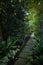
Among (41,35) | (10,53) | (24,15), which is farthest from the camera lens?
(24,15)

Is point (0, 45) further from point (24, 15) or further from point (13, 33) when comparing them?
point (24, 15)

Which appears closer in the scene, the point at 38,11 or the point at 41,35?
the point at 41,35

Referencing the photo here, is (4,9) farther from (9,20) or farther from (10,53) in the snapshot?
(10,53)

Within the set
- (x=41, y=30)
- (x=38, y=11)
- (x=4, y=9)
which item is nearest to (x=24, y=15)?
(x=4, y=9)

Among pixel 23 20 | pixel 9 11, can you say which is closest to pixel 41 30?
pixel 9 11

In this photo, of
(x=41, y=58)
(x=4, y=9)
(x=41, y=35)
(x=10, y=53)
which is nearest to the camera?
(x=41, y=58)

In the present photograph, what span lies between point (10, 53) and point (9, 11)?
6.35 ft

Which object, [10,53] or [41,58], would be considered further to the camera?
[10,53]

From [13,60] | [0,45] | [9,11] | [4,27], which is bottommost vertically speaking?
[13,60]

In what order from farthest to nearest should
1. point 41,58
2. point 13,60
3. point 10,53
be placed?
point 13,60
point 10,53
point 41,58

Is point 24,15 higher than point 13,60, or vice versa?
point 24,15

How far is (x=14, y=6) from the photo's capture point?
713 cm

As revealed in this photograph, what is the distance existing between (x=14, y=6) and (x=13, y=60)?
2.17m

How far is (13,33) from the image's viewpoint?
7098 mm
